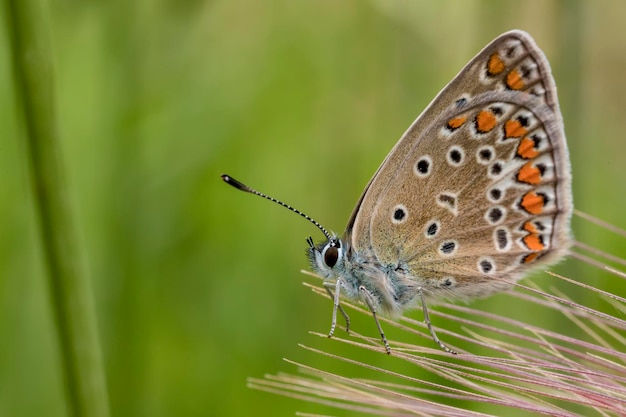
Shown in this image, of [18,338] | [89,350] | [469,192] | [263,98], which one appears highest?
[263,98]

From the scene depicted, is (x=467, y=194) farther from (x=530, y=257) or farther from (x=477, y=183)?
(x=530, y=257)

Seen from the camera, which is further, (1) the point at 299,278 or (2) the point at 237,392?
(1) the point at 299,278

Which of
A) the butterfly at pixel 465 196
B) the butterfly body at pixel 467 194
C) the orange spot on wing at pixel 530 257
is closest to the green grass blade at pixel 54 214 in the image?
the butterfly at pixel 465 196

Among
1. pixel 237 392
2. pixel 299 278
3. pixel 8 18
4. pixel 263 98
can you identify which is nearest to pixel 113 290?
pixel 237 392

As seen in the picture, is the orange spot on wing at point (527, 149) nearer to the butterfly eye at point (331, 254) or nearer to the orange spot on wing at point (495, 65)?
the orange spot on wing at point (495, 65)

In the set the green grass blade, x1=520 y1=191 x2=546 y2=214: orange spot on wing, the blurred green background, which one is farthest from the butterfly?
the green grass blade

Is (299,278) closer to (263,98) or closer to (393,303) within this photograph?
(263,98)

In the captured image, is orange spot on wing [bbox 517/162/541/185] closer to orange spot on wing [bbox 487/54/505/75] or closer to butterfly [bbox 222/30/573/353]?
butterfly [bbox 222/30/573/353]
